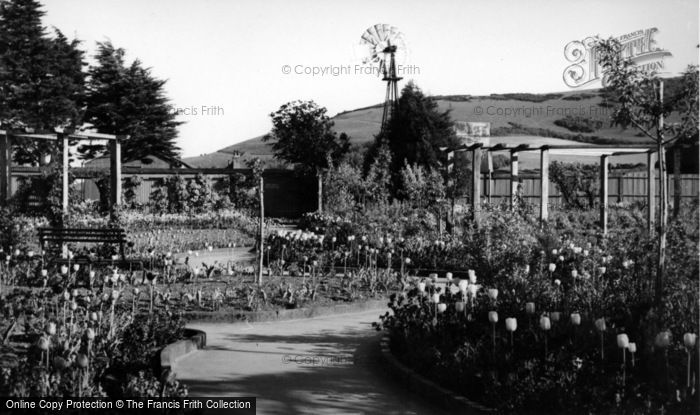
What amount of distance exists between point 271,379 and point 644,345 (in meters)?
2.89

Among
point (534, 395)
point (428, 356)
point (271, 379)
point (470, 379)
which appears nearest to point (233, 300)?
point (271, 379)

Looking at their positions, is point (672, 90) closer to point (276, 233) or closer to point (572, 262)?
point (572, 262)

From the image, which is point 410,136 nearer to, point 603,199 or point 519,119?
point 603,199

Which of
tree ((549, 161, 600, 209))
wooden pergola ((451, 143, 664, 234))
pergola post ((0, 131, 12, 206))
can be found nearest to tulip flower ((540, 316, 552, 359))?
wooden pergola ((451, 143, 664, 234))

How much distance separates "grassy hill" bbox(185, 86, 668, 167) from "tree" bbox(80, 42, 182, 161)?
13636mm

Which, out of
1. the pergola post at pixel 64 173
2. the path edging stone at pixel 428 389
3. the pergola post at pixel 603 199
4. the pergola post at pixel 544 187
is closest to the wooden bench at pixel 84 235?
the pergola post at pixel 64 173

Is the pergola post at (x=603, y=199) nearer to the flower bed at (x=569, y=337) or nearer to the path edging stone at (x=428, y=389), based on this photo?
the flower bed at (x=569, y=337)

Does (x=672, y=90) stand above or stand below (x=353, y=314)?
above

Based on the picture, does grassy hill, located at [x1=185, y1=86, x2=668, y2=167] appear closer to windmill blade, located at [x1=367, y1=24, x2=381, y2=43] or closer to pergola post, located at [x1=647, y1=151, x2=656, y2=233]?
windmill blade, located at [x1=367, y1=24, x2=381, y2=43]

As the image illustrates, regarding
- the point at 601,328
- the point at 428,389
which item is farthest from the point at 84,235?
the point at 601,328

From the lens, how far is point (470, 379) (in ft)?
18.0

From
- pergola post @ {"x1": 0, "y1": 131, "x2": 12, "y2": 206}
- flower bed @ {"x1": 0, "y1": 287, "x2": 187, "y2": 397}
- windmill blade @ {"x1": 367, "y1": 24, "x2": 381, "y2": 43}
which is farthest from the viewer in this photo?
windmill blade @ {"x1": 367, "y1": 24, "x2": 381, "y2": 43}

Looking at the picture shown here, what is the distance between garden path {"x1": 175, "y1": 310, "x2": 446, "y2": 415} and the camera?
5.59m

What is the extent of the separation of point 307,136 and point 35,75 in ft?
44.8
